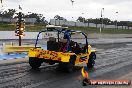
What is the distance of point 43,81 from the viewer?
12.4 meters

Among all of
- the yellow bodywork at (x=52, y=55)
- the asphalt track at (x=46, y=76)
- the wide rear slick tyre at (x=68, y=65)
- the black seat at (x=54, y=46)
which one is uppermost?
the black seat at (x=54, y=46)

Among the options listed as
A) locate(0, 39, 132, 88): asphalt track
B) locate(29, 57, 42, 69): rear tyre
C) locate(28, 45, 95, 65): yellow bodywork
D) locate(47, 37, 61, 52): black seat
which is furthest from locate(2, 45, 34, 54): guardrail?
locate(47, 37, 61, 52): black seat

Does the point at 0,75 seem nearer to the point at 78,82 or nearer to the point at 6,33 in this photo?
the point at 78,82

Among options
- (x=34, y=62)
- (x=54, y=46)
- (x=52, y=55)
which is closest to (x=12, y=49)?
(x=34, y=62)

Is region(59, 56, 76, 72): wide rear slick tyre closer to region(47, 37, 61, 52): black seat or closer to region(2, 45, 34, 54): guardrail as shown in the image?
region(47, 37, 61, 52): black seat

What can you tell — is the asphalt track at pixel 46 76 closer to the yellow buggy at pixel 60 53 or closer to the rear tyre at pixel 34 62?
the rear tyre at pixel 34 62

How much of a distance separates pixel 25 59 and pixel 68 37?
5469mm

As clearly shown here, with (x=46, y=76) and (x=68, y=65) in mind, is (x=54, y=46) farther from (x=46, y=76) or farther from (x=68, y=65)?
(x=46, y=76)

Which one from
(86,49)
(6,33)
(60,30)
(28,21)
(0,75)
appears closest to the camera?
(0,75)

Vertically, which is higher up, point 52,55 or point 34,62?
point 52,55

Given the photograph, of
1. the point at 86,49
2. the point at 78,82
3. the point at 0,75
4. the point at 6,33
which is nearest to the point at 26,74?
the point at 0,75

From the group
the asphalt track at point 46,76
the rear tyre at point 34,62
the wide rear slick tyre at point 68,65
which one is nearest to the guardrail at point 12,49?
the asphalt track at point 46,76

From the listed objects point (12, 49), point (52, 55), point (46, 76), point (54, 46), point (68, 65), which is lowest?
→ point (46, 76)

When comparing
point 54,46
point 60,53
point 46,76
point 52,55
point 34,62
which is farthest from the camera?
point 34,62
